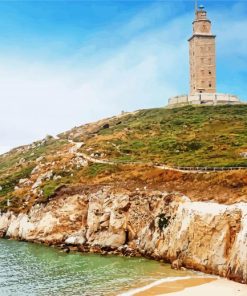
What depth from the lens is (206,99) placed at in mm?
125938

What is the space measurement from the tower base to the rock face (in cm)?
6721

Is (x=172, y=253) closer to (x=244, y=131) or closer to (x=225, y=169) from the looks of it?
(x=225, y=169)

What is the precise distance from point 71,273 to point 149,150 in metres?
44.5

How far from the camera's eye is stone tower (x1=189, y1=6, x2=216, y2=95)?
4803 inches

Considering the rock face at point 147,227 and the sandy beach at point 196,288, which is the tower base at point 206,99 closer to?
the rock face at point 147,227

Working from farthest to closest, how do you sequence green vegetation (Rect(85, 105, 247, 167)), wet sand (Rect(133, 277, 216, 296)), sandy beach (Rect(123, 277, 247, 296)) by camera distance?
green vegetation (Rect(85, 105, 247, 167)), wet sand (Rect(133, 277, 216, 296)), sandy beach (Rect(123, 277, 247, 296))

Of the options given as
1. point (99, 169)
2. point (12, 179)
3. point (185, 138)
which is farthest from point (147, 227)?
point (12, 179)

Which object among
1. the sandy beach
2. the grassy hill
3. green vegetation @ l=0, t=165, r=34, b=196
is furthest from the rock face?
green vegetation @ l=0, t=165, r=34, b=196

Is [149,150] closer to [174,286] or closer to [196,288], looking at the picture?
[174,286]

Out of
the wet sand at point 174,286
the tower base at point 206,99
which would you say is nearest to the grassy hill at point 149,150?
the tower base at point 206,99

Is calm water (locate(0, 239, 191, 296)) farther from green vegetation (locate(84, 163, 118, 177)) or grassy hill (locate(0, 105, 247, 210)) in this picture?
green vegetation (locate(84, 163, 118, 177))

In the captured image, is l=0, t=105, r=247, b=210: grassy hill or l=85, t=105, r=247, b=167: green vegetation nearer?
l=85, t=105, r=247, b=167: green vegetation

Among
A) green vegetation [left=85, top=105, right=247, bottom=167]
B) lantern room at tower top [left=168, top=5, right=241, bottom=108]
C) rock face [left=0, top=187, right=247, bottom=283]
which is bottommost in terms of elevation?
rock face [left=0, top=187, right=247, bottom=283]

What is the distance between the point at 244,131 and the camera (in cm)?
9275
